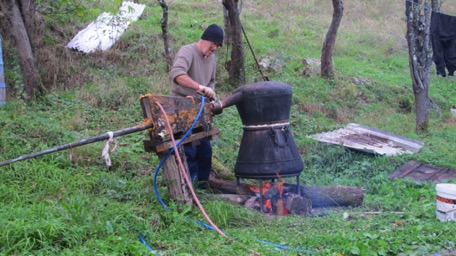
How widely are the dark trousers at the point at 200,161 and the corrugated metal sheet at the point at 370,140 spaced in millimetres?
3249

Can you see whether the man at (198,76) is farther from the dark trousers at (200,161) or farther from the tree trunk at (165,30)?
the tree trunk at (165,30)

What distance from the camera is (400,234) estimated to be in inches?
179

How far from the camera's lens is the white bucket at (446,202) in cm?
512

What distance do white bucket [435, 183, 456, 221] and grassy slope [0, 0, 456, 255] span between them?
17cm

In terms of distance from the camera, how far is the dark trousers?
19.9ft

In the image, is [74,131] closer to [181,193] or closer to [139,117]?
[139,117]

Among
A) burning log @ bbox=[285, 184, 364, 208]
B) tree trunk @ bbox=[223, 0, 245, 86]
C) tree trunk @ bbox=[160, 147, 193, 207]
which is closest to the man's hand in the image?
tree trunk @ bbox=[160, 147, 193, 207]

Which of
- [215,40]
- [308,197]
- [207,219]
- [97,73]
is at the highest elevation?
[215,40]

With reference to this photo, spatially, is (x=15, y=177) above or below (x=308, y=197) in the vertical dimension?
above

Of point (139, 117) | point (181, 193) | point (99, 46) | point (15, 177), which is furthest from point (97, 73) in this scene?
point (181, 193)

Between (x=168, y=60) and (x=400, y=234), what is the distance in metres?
6.94

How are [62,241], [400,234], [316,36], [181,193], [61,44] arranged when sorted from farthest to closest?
[316,36] → [61,44] → [181,193] → [400,234] → [62,241]

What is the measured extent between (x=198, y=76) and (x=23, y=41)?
3.89 meters

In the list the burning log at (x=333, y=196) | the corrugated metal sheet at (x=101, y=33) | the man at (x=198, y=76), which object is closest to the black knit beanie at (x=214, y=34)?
the man at (x=198, y=76)
